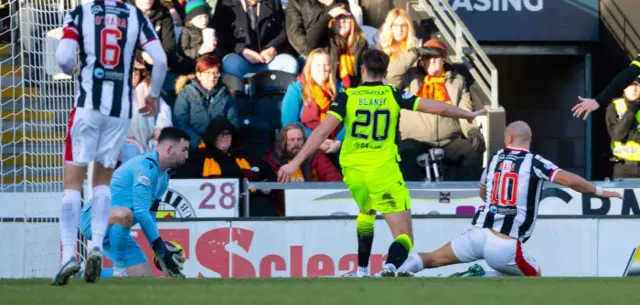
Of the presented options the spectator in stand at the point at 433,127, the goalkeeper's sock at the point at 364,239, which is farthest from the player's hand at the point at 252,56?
the goalkeeper's sock at the point at 364,239

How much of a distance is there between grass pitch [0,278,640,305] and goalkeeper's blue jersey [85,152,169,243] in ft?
5.86

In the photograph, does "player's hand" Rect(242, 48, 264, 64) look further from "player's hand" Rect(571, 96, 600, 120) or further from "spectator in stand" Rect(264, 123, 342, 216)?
"player's hand" Rect(571, 96, 600, 120)

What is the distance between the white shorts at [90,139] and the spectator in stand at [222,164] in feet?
16.2

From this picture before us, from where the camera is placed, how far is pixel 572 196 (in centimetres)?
A: 1325

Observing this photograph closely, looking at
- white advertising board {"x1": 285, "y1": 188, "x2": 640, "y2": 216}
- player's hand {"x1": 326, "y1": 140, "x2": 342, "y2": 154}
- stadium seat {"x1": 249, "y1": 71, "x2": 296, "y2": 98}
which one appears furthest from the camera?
stadium seat {"x1": 249, "y1": 71, "x2": 296, "y2": 98}

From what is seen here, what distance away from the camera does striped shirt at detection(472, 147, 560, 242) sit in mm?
10211

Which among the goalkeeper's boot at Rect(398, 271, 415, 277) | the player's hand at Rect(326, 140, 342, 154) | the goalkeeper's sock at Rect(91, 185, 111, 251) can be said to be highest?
the player's hand at Rect(326, 140, 342, 154)

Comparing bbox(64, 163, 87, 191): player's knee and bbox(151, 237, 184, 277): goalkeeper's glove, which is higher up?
bbox(64, 163, 87, 191): player's knee

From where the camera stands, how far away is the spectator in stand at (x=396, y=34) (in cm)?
1459

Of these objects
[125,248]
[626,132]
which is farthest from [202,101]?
[626,132]

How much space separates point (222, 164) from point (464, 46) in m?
3.80

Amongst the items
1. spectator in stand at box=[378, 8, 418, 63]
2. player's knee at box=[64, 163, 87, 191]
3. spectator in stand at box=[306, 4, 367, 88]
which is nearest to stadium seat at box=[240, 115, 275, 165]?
spectator in stand at box=[306, 4, 367, 88]

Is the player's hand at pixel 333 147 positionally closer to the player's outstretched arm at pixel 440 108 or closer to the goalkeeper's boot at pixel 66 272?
the player's outstretched arm at pixel 440 108

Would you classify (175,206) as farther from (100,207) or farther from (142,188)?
(100,207)
